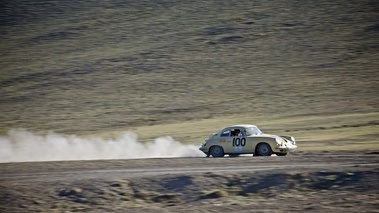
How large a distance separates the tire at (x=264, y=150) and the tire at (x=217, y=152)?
145cm

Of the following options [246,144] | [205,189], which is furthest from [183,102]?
[205,189]

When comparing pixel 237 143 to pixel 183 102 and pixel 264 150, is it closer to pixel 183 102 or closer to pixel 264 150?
pixel 264 150

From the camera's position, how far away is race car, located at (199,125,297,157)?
25125 millimetres

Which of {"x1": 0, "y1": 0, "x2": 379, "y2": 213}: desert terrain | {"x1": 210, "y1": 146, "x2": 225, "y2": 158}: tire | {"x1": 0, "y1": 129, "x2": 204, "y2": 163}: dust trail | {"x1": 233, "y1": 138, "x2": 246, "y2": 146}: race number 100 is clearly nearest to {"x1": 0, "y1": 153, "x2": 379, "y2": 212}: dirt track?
{"x1": 0, "y1": 0, "x2": 379, "y2": 213}: desert terrain

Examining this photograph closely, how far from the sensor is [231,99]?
5691 centimetres

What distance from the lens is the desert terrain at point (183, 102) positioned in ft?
57.8

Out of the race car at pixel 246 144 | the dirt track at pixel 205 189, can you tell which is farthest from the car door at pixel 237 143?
the dirt track at pixel 205 189

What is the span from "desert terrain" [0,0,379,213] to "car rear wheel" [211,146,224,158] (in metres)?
1.45

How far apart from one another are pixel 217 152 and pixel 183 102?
1226 inches

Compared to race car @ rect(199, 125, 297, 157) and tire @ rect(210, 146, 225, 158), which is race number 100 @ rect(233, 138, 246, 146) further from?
tire @ rect(210, 146, 225, 158)

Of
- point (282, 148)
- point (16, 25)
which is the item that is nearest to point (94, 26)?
point (16, 25)

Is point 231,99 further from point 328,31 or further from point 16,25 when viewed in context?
point 16,25

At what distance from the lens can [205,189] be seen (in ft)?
58.2

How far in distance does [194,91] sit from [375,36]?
23557 mm
